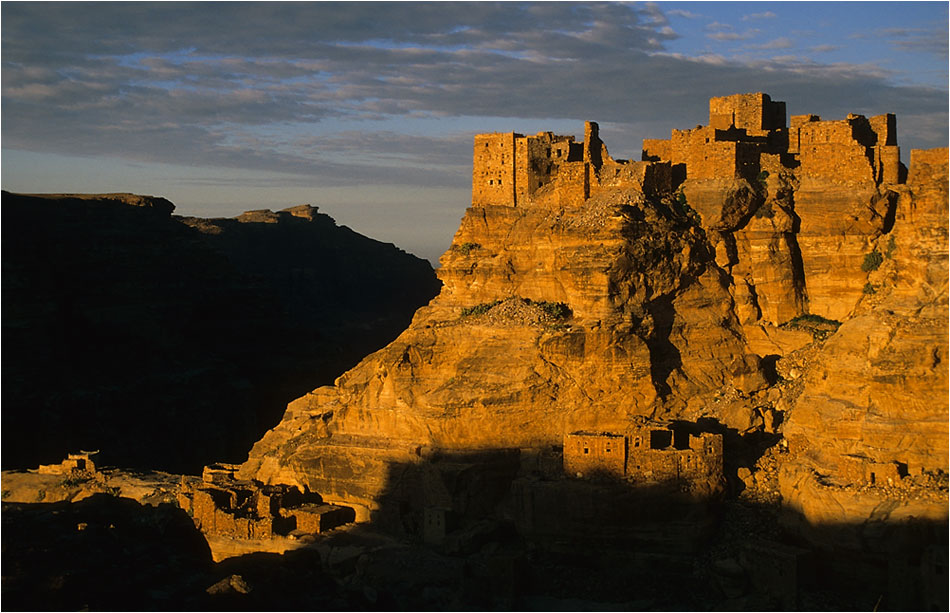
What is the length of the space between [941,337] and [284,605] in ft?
60.9

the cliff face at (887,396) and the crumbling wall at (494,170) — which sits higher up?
the crumbling wall at (494,170)

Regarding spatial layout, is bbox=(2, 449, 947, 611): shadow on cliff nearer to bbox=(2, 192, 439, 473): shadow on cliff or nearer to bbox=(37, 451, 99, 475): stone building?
bbox=(37, 451, 99, 475): stone building

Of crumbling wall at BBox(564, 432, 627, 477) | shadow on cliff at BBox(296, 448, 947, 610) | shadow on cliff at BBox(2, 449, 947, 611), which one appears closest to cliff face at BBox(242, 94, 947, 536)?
shadow on cliff at BBox(2, 449, 947, 611)

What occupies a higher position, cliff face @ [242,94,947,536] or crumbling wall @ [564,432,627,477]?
cliff face @ [242,94,947,536]

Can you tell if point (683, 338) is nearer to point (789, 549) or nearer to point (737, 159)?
point (737, 159)

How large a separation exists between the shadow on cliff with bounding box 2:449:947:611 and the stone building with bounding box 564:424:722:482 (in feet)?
1.47

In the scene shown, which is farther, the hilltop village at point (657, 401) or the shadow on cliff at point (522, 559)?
the hilltop village at point (657, 401)

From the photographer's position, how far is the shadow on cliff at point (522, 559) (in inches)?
1313

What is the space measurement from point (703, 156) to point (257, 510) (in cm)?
Answer: 1813

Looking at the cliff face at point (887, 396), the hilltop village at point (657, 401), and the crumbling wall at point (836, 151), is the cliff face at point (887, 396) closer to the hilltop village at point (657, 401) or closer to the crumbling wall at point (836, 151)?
A: the hilltop village at point (657, 401)

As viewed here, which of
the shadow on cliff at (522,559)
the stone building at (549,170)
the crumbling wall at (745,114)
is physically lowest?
the shadow on cliff at (522,559)

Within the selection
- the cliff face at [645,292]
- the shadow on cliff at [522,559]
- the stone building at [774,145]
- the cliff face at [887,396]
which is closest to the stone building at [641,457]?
the shadow on cliff at [522,559]

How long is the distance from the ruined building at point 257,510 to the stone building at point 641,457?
8180 millimetres

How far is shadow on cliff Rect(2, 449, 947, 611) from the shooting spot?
3334 centimetres
